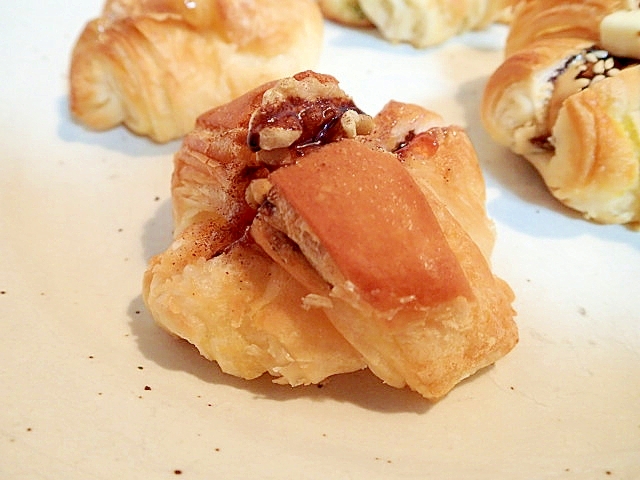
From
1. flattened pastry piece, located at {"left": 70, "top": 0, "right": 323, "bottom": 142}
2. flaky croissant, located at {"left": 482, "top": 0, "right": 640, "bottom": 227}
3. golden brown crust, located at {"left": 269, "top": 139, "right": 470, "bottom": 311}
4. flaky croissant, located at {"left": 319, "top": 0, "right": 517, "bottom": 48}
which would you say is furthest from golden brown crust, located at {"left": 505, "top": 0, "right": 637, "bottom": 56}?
golden brown crust, located at {"left": 269, "top": 139, "right": 470, "bottom": 311}

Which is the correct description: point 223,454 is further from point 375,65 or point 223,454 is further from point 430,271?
point 375,65

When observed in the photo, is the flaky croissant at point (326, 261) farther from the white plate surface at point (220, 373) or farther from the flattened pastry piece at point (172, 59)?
the flattened pastry piece at point (172, 59)

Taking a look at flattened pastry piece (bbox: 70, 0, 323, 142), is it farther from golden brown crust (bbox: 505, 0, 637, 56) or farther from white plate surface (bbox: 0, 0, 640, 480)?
golden brown crust (bbox: 505, 0, 637, 56)

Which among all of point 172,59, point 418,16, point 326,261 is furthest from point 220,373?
point 418,16

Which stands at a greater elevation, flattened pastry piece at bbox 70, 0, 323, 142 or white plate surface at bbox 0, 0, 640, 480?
flattened pastry piece at bbox 70, 0, 323, 142

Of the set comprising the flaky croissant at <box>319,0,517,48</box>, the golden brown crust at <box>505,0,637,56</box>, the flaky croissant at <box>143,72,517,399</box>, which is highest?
the flaky croissant at <box>143,72,517,399</box>

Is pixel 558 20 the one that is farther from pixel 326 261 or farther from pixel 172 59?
pixel 326 261
